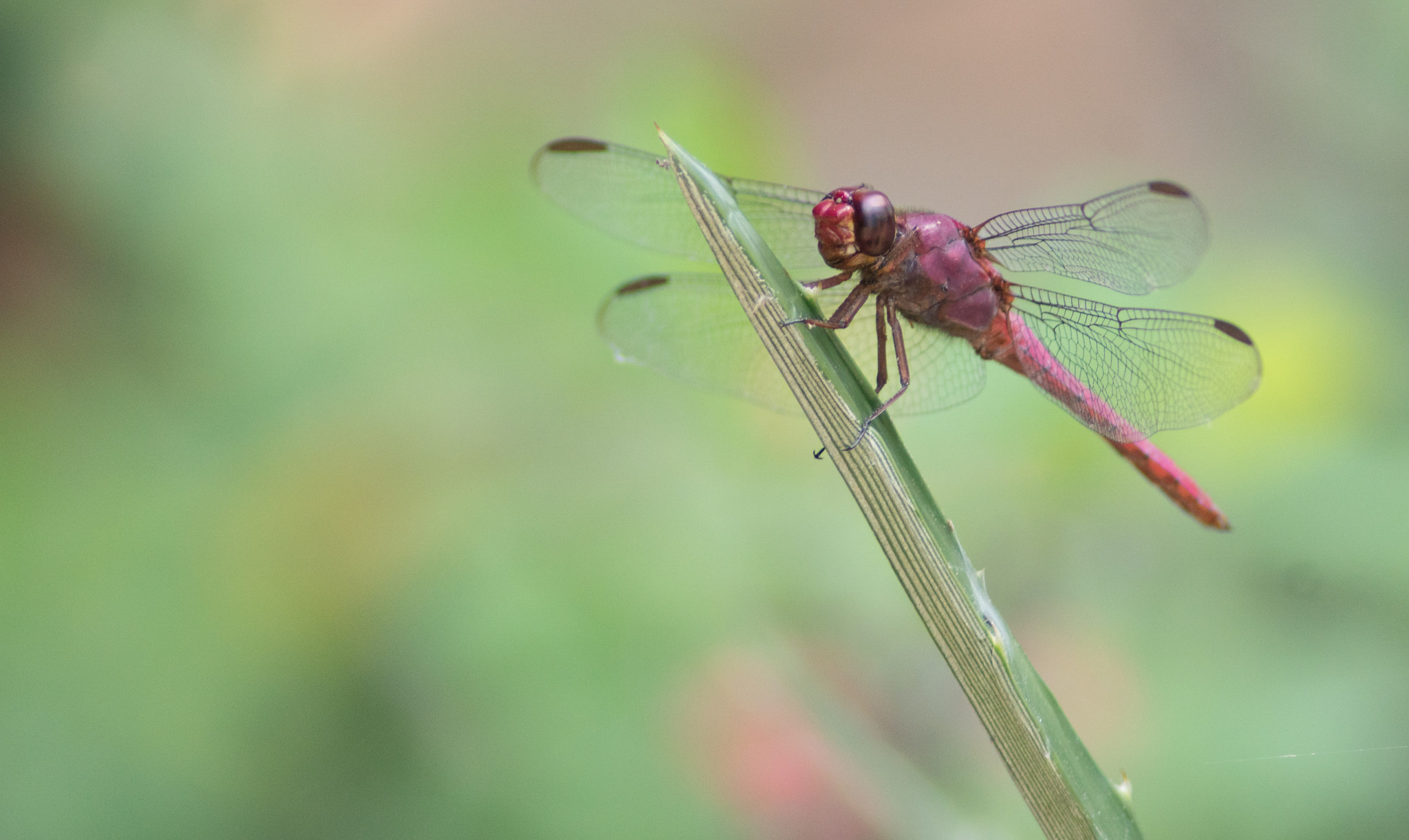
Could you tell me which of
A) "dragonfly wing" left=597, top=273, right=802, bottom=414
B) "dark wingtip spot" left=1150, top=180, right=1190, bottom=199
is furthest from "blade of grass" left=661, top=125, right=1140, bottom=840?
"dark wingtip spot" left=1150, top=180, right=1190, bottom=199

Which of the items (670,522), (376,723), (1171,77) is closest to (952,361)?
(670,522)

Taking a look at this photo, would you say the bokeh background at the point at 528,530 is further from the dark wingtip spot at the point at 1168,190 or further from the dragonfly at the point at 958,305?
the dark wingtip spot at the point at 1168,190

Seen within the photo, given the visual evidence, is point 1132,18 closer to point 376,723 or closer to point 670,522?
point 670,522

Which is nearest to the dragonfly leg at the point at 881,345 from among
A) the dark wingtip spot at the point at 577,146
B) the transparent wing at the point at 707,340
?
the transparent wing at the point at 707,340

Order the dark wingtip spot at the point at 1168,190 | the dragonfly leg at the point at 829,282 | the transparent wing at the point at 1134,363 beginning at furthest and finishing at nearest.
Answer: the dark wingtip spot at the point at 1168,190 → the transparent wing at the point at 1134,363 → the dragonfly leg at the point at 829,282

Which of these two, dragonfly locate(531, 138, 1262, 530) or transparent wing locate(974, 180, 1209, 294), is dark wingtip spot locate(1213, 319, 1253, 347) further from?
transparent wing locate(974, 180, 1209, 294)
